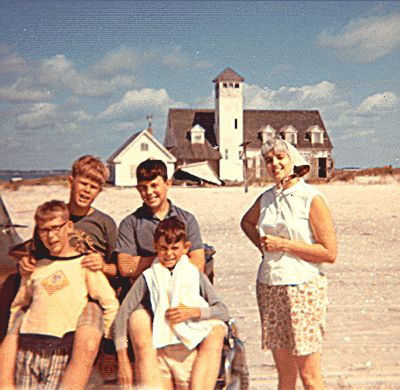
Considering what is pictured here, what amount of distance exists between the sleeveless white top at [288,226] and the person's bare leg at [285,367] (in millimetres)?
321

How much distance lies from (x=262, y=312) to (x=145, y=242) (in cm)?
63

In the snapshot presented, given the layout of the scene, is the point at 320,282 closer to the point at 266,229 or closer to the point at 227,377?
the point at 266,229

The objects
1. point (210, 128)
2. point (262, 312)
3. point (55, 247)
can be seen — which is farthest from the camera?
point (210, 128)

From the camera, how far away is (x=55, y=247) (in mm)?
2453

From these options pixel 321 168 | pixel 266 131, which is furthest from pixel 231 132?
pixel 321 168

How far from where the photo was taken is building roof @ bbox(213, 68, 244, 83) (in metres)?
3.81

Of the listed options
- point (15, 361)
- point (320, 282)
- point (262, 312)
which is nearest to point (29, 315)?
point (15, 361)

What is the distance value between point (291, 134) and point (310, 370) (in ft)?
5.57

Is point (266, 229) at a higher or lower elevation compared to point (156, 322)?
higher

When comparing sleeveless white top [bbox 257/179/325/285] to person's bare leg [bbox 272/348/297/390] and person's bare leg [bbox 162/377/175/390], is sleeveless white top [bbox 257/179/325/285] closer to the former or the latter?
person's bare leg [bbox 272/348/297/390]

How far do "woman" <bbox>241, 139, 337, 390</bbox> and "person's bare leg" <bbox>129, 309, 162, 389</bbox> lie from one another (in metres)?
0.56

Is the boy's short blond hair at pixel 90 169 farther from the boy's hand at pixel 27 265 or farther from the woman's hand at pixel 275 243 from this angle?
the woman's hand at pixel 275 243

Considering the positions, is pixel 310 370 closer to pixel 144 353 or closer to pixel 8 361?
pixel 144 353

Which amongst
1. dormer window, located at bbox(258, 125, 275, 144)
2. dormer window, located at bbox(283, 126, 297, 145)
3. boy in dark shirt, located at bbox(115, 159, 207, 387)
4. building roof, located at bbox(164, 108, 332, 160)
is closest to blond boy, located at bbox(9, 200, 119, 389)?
boy in dark shirt, located at bbox(115, 159, 207, 387)
